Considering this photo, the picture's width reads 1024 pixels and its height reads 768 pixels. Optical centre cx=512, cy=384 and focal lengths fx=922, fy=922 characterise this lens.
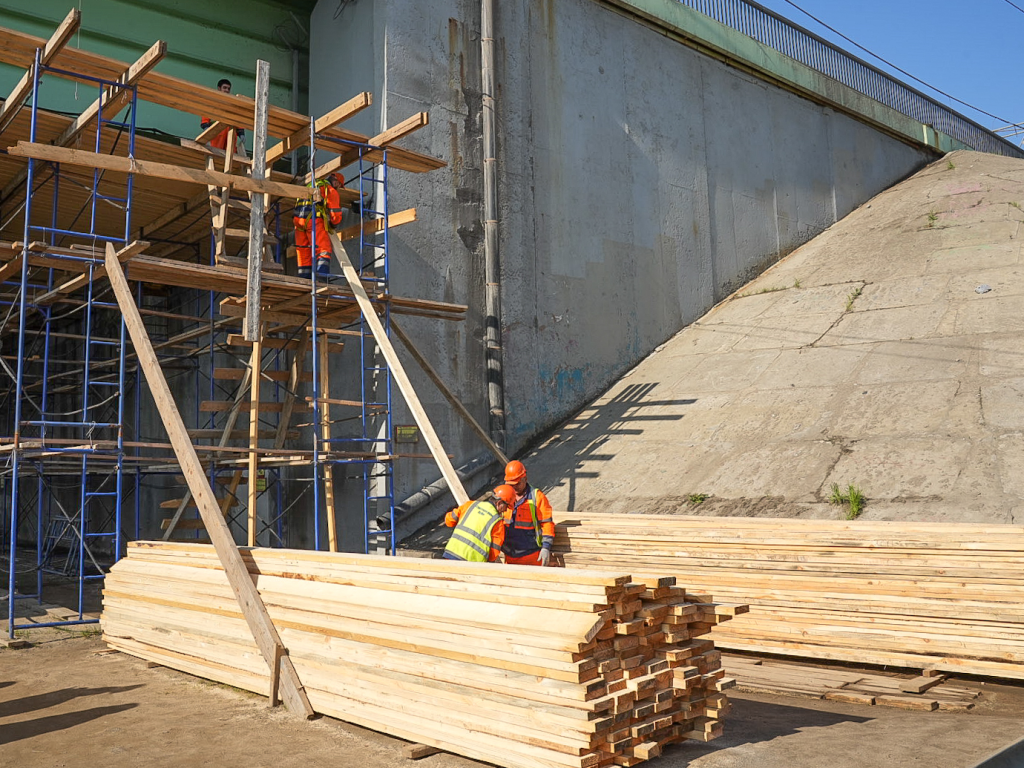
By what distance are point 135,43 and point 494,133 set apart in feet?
19.5

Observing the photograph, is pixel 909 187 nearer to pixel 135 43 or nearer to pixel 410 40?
pixel 410 40

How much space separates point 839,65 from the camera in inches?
1003

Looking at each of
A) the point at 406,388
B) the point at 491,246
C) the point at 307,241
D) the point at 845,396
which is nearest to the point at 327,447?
the point at 406,388

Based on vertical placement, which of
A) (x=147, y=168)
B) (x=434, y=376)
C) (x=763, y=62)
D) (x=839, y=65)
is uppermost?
(x=839, y=65)

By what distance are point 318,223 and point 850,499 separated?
7.54 m

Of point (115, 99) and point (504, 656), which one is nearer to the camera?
point (504, 656)

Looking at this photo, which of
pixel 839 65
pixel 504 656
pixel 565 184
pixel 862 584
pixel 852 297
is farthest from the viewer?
pixel 839 65

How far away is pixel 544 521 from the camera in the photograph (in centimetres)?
1009

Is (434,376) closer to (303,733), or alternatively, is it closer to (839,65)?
(303,733)

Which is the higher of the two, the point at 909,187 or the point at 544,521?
the point at 909,187

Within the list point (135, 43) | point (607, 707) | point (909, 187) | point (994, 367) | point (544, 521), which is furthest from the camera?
point (909, 187)

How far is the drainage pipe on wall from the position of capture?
49.5 ft

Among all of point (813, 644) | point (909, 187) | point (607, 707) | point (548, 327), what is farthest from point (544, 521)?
point (909, 187)

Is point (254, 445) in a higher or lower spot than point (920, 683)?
higher
